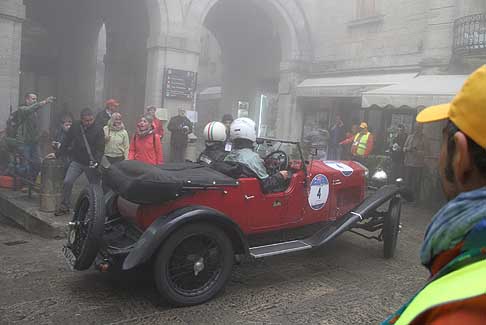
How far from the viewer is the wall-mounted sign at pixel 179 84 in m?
11.7

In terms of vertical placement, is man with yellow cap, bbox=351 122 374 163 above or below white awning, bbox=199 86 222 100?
below

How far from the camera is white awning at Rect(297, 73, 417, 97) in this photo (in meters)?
12.3

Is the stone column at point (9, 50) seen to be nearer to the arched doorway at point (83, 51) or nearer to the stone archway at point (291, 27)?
the arched doorway at point (83, 51)

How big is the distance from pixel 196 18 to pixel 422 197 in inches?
296

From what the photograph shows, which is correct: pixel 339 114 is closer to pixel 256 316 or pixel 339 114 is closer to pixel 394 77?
pixel 394 77

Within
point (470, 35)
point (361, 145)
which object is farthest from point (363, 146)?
point (470, 35)

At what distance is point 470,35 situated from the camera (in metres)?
10.4

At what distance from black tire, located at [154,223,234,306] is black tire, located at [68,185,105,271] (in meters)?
0.60

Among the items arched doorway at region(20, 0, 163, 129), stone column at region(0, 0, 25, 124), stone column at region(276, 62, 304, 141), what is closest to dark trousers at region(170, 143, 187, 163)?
stone column at region(0, 0, 25, 124)

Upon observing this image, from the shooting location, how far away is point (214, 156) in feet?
17.4

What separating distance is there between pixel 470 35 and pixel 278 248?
8.67m

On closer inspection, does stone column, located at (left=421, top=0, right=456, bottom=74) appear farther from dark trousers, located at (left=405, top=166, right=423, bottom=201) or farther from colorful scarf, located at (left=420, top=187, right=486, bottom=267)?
colorful scarf, located at (left=420, top=187, right=486, bottom=267)

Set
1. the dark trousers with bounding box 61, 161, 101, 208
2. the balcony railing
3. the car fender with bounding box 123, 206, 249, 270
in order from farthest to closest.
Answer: the balcony railing → the dark trousers with bounding box 61, 161, 101, 208 → the car fender with bounding box 123, 206, 249, 270

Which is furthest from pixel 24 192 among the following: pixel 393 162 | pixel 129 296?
pixel 393 162
